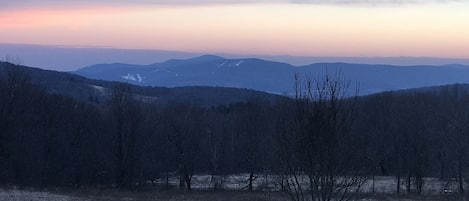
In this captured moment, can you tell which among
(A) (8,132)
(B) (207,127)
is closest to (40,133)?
(A) (8,132)

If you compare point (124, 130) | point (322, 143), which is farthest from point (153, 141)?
point (322, 143)

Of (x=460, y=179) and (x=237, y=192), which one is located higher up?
(x=460, y=179)

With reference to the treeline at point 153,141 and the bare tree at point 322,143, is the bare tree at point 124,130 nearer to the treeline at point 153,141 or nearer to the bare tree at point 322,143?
the treeline at point 153,141

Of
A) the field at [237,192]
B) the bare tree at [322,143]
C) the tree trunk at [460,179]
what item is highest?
the bare tree at [322,143]

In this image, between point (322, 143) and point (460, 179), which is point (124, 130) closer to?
point (460, 179)

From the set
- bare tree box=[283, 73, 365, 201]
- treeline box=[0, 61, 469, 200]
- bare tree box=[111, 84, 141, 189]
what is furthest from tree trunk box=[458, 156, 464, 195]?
bare tree box=[283, 73, 365, 201]

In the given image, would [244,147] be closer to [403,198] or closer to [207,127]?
[207,127]

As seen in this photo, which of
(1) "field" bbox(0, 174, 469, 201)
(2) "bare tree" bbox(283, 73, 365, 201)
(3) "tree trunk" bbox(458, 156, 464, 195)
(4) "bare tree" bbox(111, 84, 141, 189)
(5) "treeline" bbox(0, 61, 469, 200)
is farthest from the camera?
(4) "bare tree" bbox(111, 84, 141, 189)

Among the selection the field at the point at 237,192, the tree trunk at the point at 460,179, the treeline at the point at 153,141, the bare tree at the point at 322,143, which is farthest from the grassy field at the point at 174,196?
the bare tree at the point at 322,143

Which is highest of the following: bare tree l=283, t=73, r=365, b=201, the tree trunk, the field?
bare tree l=283, t=73, r=365, b=201

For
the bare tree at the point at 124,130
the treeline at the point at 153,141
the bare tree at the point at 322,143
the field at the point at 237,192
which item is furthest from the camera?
the bare tree at the point at 124,130

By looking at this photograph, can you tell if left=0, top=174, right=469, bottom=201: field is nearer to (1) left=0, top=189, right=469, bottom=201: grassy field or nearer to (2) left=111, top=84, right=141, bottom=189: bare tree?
(1) left=0, top=189, right=469, bottom=201: grassy field

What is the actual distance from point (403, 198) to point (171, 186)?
21.6 metres

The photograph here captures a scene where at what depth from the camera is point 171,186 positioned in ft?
196
